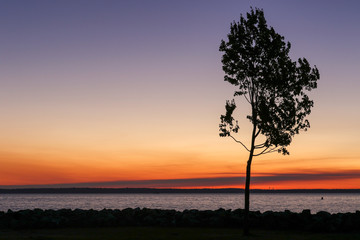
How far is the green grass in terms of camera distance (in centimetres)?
2456

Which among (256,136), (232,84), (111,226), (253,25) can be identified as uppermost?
(253,25)

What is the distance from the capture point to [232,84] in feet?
91.6

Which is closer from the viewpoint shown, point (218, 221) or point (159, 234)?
point (159, 234)

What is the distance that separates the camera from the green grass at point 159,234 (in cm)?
2456

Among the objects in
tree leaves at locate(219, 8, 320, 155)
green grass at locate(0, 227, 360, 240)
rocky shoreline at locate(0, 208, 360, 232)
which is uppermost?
tree leaves at locate(219, 8, 320, 155)

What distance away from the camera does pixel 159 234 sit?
26234 millimetres

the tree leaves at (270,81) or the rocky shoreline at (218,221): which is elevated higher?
the tree leaves at (270,81)

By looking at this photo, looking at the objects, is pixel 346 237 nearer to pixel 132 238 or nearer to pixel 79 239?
pixel 132 238

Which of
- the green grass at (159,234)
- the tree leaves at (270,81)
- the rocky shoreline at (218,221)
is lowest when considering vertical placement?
the green grass at (159,234)

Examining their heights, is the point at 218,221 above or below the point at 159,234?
above

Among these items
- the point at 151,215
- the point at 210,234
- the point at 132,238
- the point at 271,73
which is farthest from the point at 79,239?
the point at 271,73

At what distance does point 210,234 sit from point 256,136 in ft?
20.7

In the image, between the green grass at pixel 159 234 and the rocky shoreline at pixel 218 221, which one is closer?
the green grass at pixel 159 234

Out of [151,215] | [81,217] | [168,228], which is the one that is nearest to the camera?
[168,228]
